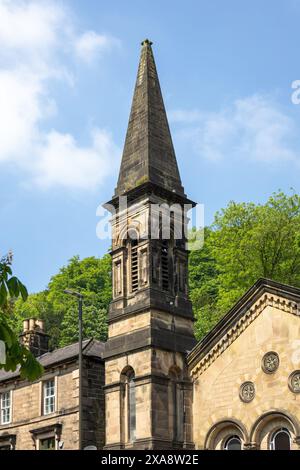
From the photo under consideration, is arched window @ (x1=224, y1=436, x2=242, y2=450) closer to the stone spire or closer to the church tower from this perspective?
the church tower

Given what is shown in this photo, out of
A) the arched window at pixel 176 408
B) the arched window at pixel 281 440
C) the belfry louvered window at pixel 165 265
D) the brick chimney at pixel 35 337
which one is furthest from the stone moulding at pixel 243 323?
the brick chimney at pixel 35 337

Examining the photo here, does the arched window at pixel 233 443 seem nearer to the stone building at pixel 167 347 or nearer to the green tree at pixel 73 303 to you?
the stone building at pixel 167 347

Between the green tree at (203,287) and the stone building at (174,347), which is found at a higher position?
the green tree at (203,287)

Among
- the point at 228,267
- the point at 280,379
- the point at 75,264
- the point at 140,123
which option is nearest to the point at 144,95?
the point at 140,123

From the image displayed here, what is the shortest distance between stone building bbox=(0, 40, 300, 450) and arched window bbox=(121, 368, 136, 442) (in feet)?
0.13

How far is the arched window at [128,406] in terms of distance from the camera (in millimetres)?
30156

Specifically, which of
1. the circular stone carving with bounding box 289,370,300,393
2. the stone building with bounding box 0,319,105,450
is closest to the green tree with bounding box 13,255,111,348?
the stone building with bounding box 0,319,105,450

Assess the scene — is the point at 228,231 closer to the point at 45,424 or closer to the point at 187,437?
the point at 45,424

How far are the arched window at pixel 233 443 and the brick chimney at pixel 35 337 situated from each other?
17081 mm

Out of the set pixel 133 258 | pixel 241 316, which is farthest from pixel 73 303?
pixel 241 316

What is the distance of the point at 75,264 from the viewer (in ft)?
276

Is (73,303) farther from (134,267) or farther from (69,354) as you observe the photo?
(134,267)

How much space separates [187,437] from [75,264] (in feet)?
181

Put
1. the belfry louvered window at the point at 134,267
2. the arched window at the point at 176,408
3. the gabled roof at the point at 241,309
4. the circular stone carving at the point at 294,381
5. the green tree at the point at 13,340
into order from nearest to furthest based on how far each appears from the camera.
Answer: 1. the green tree at the point at 13,340
2. the circular stone carving at the point at 294,381
3. the gabled roof at the point at 241,309
4. the arched window at the point at 176,408
5. the belfry louvered window at the point at 134,267
